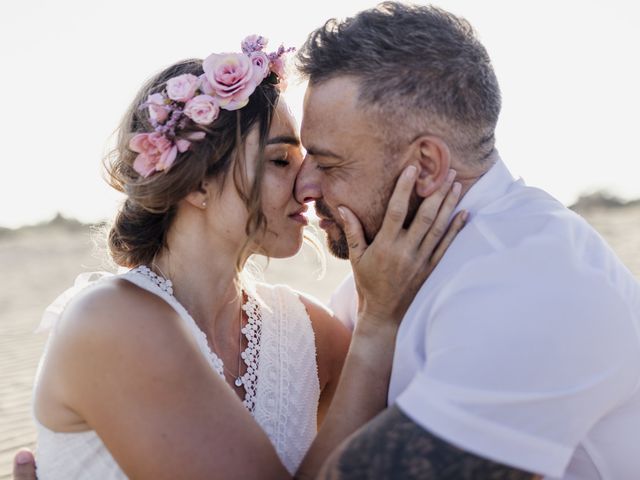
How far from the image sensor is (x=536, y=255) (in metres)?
2.80

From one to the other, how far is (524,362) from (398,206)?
3.52ft

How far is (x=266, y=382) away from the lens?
3920 mm

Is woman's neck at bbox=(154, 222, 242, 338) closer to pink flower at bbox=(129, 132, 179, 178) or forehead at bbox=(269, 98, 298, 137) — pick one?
pink flower at bbox=(129, 132, 179, 178)

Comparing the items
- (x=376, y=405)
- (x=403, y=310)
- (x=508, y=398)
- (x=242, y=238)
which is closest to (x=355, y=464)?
(x=508, y=398)

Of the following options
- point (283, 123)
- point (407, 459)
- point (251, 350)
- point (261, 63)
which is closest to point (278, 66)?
point (261, 63)

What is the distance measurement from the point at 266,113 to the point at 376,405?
147 cm

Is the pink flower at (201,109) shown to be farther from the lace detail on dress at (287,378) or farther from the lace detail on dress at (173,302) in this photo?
the lace detail on dress at (287,378)

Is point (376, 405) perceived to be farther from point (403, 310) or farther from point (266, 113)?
point (266, 113)

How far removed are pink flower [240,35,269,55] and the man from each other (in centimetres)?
26

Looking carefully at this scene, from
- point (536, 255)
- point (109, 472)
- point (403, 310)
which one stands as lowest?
point (109, 472)

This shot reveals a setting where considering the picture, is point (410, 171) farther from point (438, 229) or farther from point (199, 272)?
point (199, 272)

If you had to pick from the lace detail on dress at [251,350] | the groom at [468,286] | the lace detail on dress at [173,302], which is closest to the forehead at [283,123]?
the groom at [468,286]

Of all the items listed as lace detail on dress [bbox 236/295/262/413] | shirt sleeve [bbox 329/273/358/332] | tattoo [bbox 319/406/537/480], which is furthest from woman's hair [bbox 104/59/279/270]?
tattoo [bbox 319/406/537/480]

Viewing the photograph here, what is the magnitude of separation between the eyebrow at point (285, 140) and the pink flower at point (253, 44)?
1.48 ft
